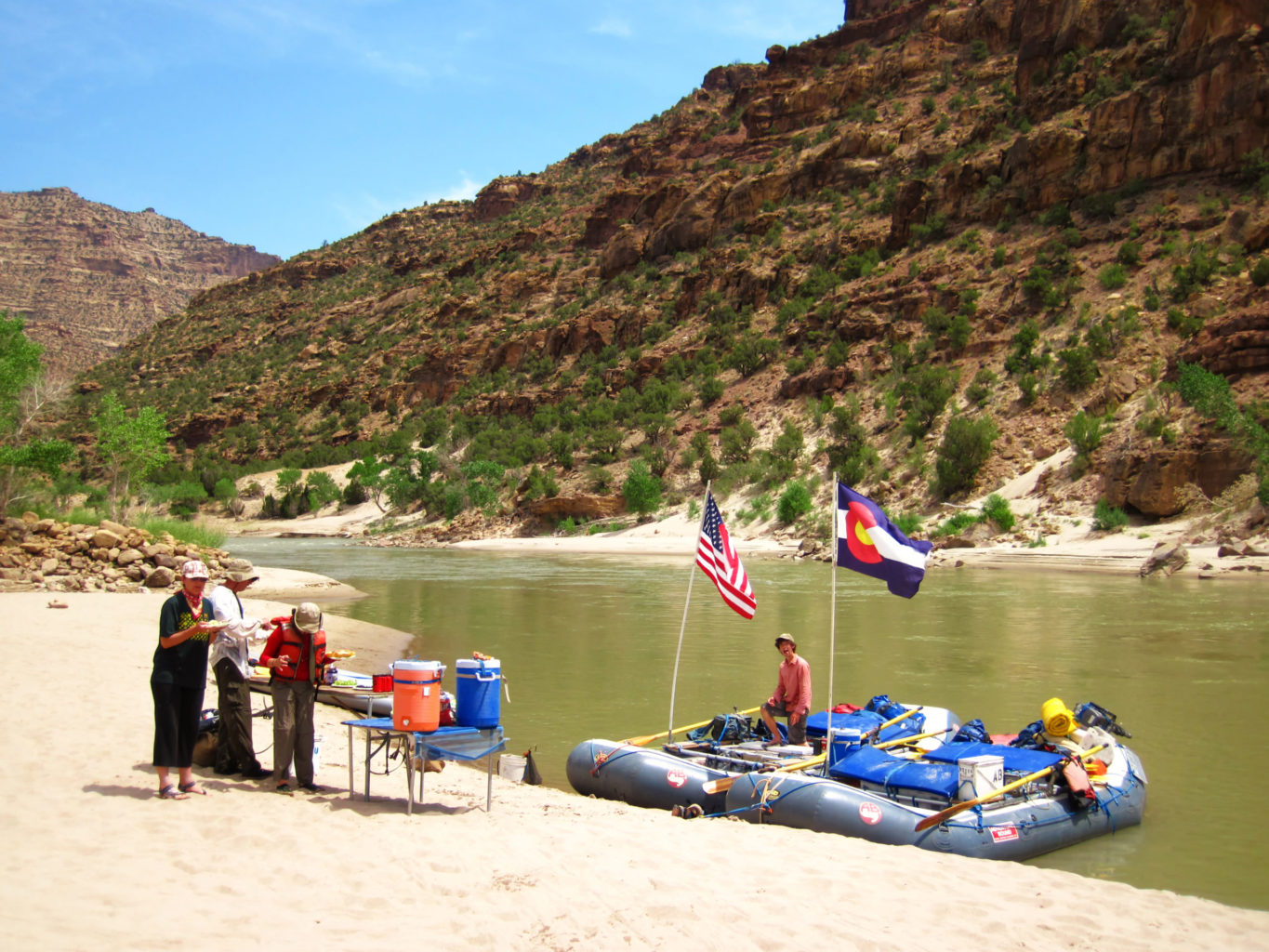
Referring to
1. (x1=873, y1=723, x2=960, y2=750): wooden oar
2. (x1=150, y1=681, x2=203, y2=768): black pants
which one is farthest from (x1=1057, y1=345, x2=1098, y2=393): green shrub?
(x1=150, y1=681, x2=203, y2=768): black pants

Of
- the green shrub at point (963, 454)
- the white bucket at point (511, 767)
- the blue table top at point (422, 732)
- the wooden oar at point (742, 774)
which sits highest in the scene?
the green shrub at point (963, 454)

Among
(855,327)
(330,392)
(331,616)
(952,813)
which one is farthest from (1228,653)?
(330,392)

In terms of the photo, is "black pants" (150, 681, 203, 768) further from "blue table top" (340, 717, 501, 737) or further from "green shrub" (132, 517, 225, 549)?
"green shrub" (132, 517, 225, 549)

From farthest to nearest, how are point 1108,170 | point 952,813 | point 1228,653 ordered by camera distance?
point 1108,170
point 1228,653
point 952,813

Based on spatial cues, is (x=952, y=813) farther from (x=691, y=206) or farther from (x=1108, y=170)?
(x=691, y=206)

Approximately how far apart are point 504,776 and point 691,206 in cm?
7517

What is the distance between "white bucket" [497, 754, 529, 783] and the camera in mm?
9055

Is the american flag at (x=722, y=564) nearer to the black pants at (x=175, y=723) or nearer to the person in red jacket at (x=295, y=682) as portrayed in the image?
the person in red jacket at (x=295, y=682)

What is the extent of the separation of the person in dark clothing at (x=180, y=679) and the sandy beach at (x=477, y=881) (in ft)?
0.88

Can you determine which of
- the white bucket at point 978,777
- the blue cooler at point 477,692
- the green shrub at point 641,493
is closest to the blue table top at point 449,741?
the blue cooler at point 477,692

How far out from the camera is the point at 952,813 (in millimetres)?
7195

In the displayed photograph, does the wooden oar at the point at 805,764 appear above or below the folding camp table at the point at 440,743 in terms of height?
below

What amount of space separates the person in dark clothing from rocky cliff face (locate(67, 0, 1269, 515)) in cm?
3471

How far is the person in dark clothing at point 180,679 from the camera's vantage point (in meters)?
6.68
